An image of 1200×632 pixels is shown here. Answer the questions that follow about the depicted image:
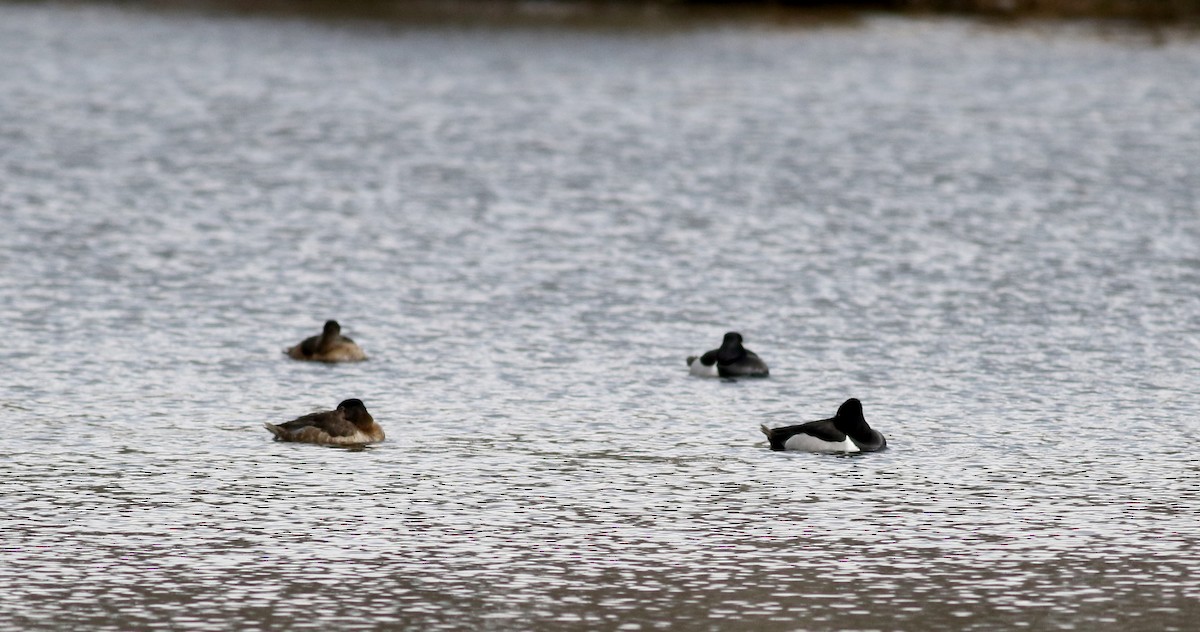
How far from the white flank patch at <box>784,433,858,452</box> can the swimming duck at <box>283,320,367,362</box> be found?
4856mm

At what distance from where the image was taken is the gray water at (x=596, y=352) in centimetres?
1195

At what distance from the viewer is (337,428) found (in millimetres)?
15180

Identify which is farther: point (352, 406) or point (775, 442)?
point (775, 442)

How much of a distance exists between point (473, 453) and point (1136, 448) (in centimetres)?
505

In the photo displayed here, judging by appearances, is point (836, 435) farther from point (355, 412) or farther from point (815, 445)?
point (355, 412)

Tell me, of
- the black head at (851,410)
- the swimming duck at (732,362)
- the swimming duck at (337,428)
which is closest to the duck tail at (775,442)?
the black head at (851,410)

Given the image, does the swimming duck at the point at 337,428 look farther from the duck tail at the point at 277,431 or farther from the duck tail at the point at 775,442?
the duck tail at the point at 775,442

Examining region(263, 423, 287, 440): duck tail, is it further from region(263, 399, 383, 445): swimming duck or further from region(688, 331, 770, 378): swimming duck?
region(688, 331, 770, 378): swimming duck

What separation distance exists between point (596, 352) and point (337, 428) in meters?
4.28

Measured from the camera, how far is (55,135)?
33.6m

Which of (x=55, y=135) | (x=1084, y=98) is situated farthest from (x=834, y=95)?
(x=55, y=135)

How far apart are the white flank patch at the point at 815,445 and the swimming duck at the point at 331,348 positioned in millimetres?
4856

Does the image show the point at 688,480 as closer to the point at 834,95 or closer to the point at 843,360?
the point at 843,360

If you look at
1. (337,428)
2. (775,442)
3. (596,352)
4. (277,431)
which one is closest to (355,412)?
(337,428)
